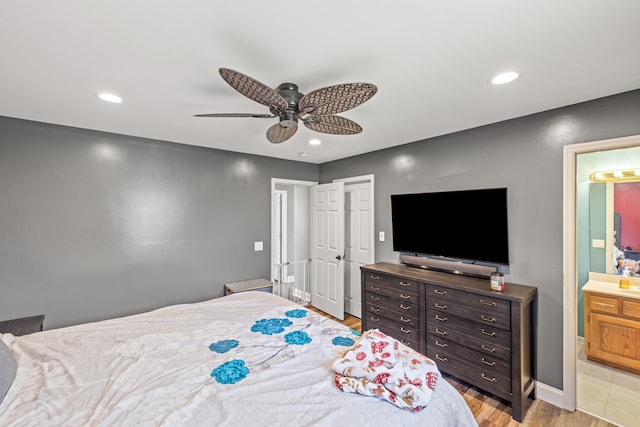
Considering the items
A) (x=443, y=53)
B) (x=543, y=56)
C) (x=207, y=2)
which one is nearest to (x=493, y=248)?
(x=543, y=56)

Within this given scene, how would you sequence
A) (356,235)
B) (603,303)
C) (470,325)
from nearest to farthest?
1. (470,325)
2. (603,303)
3. (356,235)

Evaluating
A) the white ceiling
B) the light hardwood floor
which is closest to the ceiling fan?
the white ceiling

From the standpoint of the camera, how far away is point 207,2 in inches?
45.2

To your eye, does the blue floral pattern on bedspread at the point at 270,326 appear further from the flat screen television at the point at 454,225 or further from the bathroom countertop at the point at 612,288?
the bathroom countertop at the point at 612,288

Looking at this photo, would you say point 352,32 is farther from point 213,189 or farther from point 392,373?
point 213,189

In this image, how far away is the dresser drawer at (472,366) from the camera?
2.22 meters

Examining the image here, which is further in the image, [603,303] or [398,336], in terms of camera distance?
[398,336]

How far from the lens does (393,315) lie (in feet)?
9.79

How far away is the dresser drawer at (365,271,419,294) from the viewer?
2.81 meters

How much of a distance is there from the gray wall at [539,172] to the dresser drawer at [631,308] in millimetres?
1070

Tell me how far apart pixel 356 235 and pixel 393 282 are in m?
1.21

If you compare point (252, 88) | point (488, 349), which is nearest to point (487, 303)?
point (488, 349)

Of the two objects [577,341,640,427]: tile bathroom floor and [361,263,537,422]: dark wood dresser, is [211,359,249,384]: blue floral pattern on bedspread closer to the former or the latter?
[361,263,537,422]: dark wood dresser

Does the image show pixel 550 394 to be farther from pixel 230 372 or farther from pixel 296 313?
pixel 230 372
